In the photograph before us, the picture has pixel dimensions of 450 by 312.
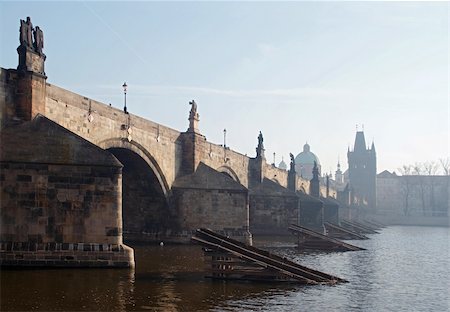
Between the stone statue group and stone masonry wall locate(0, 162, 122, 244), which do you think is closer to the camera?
stone masonry wall locate(0, 162, 122, 244)

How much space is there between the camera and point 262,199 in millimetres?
55875

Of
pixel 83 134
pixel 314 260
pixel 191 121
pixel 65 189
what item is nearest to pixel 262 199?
pixel 191 121

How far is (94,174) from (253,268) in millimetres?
7059

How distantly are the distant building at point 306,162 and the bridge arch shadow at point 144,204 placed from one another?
136m

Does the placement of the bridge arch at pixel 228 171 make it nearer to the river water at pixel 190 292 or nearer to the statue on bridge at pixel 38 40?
the river water at pixel 190 292

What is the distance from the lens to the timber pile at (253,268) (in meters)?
21.2

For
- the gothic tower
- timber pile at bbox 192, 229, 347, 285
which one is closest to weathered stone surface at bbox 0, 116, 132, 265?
timber pile at bbox 192, 229, 347, 285

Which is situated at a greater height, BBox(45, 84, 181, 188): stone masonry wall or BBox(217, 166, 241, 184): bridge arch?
BBox(45, 84, 181, 188): stone masonry wall

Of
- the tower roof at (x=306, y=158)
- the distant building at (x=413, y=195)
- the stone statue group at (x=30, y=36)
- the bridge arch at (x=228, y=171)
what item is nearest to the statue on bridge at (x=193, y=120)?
the bridge arch at (x=228, y=171)

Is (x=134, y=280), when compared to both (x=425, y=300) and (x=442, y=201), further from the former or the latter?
(x=442, y=201)

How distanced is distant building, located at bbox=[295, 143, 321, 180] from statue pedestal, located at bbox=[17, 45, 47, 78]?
15081 cm

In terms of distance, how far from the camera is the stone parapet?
2059cm

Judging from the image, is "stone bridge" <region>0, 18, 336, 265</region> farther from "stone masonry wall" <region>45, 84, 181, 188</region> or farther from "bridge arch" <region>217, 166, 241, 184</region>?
"bridge arch" <region>217, 166, 241, 184</region>

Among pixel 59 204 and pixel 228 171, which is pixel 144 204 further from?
pixel 59 204
